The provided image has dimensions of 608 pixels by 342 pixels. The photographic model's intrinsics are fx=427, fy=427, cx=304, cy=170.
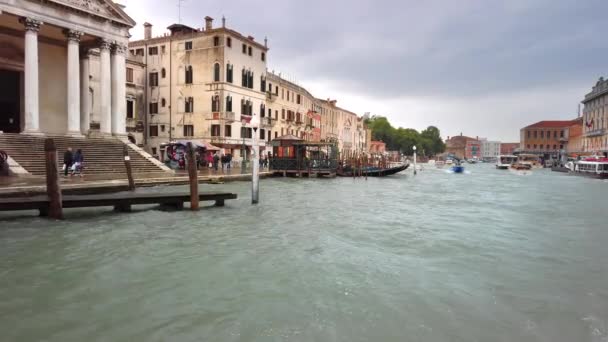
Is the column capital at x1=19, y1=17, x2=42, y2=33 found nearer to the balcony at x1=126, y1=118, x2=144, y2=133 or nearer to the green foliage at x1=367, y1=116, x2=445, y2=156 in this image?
the balcony at x1=126, y1=118, x2=144, y2=133

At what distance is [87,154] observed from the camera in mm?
21984

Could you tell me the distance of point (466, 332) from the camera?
4875 mm

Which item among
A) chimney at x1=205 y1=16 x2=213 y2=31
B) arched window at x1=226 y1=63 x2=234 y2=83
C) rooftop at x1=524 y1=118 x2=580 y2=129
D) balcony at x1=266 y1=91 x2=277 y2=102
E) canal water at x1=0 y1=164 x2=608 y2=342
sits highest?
chimney at x1=205 y1=16 x2=213 y2=31

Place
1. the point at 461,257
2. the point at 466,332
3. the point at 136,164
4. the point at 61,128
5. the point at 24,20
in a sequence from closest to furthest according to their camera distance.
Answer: the point at 466,332 → the point at 461,257 → the point at 24,20 → the point at 136,164 → the point at 61,128

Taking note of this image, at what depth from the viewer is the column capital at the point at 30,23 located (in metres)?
21.7

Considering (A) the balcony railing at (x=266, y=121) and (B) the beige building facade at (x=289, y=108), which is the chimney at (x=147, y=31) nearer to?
(B) the beige building facade at (x=289, y=108)

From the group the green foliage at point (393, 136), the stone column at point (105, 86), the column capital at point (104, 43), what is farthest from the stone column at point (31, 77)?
the green foliage at point (393, 136)

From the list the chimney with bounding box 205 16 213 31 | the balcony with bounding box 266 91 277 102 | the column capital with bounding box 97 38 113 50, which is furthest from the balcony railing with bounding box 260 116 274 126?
the column capital with bounding box 97 38 113 50

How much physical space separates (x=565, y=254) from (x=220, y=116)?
31.0 m

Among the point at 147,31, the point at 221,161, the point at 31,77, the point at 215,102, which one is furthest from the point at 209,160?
the point at 147,31

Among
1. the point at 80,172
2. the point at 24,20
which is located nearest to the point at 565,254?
the point at 80,172

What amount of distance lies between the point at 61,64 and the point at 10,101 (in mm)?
3691

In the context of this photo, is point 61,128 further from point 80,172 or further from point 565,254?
point 565,254

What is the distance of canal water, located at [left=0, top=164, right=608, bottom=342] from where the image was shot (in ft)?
16.0
